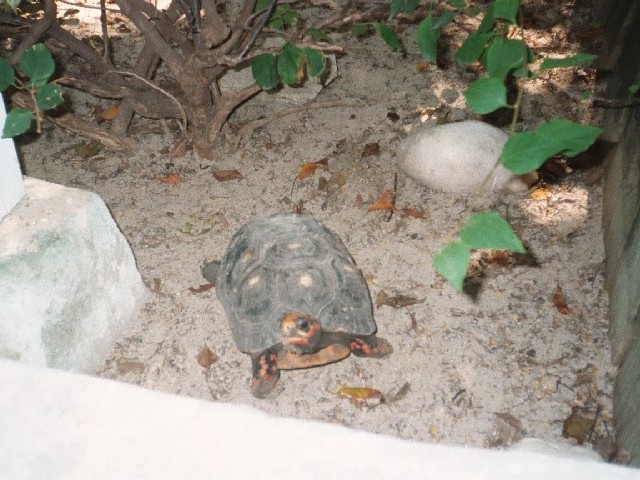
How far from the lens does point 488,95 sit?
1.16m

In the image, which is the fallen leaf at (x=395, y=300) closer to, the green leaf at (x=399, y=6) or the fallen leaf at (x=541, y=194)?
the fallen leaf at (x=541, y=194)

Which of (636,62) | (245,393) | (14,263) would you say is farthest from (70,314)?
(636,62)

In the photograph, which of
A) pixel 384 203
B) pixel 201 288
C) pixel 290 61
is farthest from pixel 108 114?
pixel 384 203

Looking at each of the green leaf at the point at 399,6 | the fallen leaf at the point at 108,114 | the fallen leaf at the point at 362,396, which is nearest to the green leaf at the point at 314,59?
the green leaf at the point at 399,6

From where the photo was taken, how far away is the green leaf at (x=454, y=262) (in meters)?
1.02

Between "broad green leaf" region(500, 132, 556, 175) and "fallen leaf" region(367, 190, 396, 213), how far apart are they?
2.02m

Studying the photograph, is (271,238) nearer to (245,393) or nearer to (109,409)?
(245,393)

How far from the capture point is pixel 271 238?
2396 mm

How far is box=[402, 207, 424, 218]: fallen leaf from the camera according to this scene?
10.0 ft

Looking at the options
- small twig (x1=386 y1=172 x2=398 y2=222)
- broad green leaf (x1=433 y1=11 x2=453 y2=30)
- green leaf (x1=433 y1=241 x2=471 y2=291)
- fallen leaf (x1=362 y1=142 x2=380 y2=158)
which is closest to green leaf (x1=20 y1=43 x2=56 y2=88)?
A: broad green leaf (x1=433 y1=11 x2=453 y2=30)

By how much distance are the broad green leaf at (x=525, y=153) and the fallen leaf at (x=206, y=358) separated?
67.4 inches

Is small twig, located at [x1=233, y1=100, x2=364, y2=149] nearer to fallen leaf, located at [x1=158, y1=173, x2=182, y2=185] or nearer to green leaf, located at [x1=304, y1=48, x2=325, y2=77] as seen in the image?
fallen leaf, located at [x1=158, y1=173, x2=182, y2=185]

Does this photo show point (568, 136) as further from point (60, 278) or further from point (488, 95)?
point (60, 278)

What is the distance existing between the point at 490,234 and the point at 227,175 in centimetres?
250
